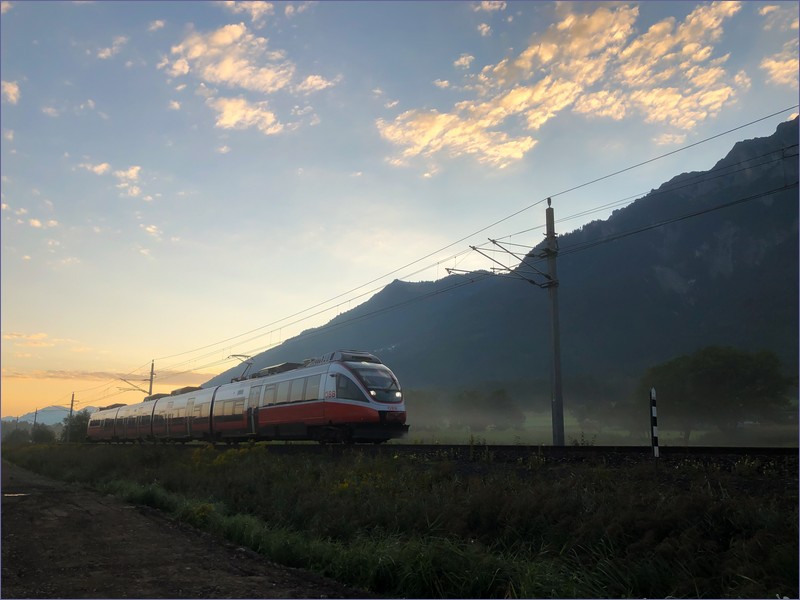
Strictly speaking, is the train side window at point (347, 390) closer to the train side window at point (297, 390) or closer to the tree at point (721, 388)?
the train side window at point (297, 390)

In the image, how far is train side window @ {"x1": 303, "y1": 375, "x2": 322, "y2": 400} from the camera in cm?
2438

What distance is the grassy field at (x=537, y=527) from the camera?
275 inches

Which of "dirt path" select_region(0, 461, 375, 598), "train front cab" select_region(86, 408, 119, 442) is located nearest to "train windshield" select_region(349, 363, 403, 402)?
"dirt path" select_region(0, 461, 375, 598)

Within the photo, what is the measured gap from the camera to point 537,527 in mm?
9281

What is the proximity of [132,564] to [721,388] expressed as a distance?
8804 centimetres

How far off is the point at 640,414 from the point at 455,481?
104 meters

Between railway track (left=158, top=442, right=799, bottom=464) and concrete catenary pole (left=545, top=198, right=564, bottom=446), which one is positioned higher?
concrete catenary pole (left=545, top=198, right=564, bottom=446)

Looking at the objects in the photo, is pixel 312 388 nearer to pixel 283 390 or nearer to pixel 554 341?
pixel 283 390

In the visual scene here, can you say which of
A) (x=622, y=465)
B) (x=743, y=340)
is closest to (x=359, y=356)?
(x=622, y=465)

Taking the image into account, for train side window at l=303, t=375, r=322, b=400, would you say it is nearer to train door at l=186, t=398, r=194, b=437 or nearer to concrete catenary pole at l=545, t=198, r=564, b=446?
concrete catenary pole at l=545, t=198, r=564, b=446

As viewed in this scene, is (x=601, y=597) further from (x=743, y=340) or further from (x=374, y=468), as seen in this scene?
(x=743, y=340)

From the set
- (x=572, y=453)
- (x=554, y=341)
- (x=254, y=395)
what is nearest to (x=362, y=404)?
(x=554, y=341)

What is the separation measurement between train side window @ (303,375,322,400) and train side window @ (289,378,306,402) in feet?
1.35

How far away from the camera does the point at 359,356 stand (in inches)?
993
